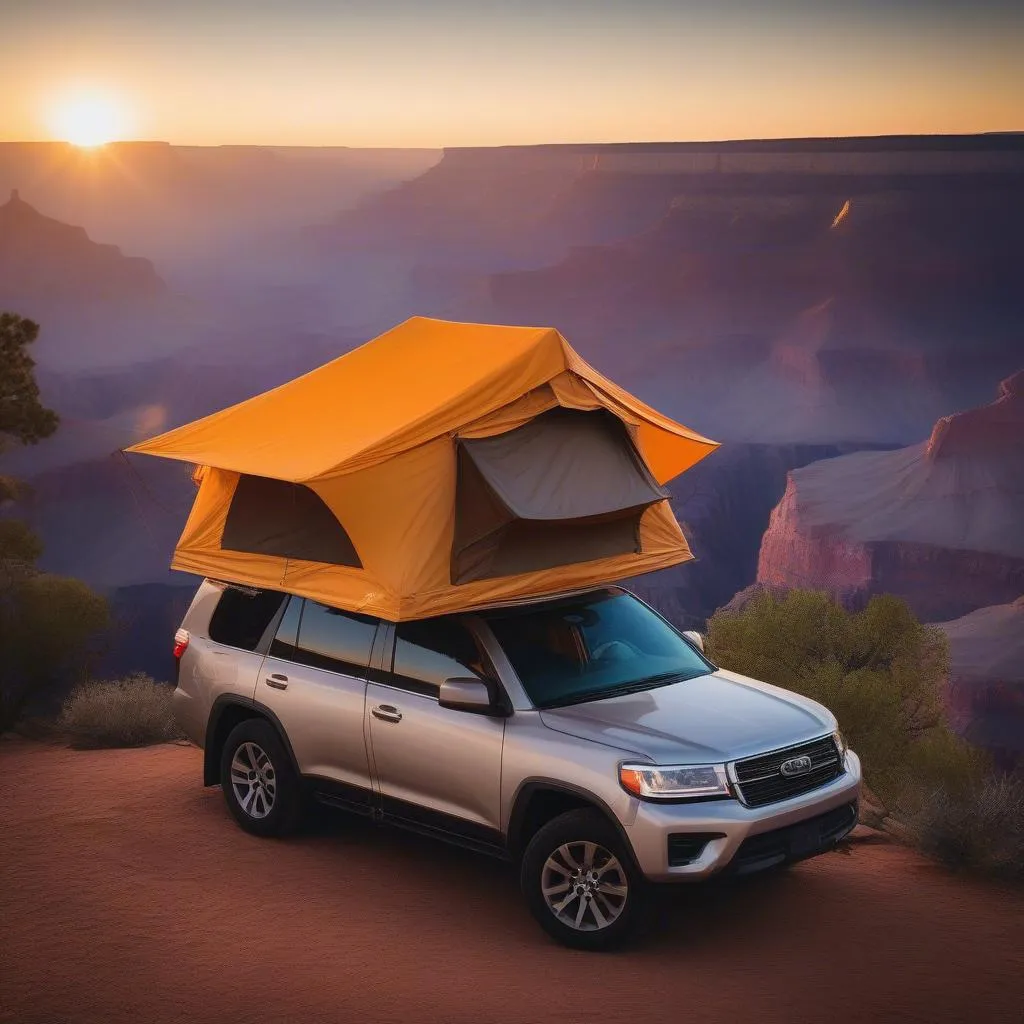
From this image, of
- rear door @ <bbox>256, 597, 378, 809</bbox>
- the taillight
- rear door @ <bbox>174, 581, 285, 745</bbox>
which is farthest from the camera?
the taillight

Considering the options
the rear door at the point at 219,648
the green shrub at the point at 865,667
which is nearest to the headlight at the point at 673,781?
the rear door at the point at 219,648

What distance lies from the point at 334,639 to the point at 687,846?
2721mm

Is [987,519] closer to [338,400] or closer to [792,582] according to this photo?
[792,582]

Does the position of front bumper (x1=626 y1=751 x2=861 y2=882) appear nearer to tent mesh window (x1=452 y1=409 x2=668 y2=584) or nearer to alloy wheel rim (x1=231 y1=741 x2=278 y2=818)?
tent mesh window (x1=452 y1=409 x2=668 y2=584)

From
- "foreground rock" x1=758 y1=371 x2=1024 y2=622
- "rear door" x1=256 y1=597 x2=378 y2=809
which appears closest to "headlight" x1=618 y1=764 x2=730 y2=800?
"rear door" x1=256 y1=597 x2=378 y2=809

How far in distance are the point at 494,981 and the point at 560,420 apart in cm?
351

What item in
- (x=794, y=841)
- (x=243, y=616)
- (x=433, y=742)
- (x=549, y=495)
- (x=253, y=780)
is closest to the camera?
(x=794, y=841)

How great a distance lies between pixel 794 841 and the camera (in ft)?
21.8

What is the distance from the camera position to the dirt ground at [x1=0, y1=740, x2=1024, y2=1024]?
19.9 ft

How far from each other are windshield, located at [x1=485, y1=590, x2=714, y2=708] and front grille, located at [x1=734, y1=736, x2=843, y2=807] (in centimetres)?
95

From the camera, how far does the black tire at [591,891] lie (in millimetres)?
6500

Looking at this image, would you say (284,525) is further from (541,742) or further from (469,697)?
(541,742)

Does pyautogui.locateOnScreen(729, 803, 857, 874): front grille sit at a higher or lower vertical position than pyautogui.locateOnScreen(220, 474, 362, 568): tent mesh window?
lower

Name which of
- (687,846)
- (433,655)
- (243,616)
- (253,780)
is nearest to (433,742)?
(433,655)
